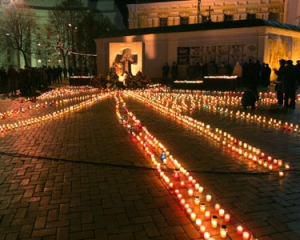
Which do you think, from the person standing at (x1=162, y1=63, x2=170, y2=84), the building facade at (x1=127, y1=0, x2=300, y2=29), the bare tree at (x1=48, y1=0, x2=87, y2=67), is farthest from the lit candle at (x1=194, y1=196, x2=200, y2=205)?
the bare tree at (x1=48, y1=0, x2=87, y2=67)

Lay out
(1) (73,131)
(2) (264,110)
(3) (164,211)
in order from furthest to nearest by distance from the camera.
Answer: (2) (264,110) < (1) (73,131) < (3) (164,211)

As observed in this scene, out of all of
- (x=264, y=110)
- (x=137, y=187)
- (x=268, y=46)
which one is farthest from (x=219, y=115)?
(x=268, y=46)

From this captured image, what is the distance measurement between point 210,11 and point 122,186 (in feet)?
136

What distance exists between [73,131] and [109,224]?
222 inches

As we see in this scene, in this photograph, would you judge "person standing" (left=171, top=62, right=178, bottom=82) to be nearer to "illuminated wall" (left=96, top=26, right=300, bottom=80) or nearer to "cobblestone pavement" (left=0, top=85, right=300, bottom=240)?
"illuminated wall" (left=96, top=26, right=300, bottom=80)

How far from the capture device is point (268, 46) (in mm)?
23906

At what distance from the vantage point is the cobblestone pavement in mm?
4086

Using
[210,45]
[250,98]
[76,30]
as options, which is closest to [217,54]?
[210,45]

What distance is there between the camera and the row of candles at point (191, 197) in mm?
3926

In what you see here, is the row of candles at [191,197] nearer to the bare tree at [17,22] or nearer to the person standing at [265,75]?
the person standing at [265,75]

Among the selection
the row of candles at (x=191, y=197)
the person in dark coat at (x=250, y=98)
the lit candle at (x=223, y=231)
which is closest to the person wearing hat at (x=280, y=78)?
the person in dark coat at (x=250, y=98)

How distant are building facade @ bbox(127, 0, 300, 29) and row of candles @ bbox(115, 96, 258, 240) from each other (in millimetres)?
34007

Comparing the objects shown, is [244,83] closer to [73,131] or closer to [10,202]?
[73,131]

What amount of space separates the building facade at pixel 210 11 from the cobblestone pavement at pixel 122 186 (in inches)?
1297
